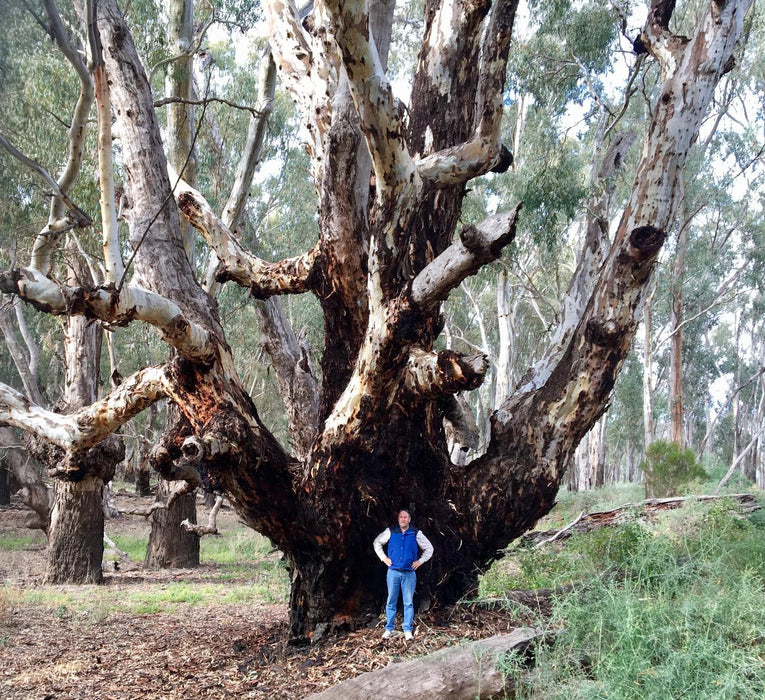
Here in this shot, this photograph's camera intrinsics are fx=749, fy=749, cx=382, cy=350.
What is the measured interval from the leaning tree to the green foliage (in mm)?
10130

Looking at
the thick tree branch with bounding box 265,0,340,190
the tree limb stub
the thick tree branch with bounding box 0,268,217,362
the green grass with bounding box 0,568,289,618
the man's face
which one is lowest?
the green grass with bounding box 0,568,289,618

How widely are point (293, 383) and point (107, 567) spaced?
19.4 feet

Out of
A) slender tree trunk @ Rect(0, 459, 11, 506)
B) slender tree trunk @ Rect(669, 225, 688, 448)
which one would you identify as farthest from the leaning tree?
slender tree trunk @ Rect(0, 459, 11, 506)

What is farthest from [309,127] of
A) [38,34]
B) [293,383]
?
[38,34]

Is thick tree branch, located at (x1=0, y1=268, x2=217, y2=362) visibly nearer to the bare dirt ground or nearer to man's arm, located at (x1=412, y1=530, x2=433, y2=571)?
man's arm, located at (x1=412, y1=530, x2=433, y2=571)

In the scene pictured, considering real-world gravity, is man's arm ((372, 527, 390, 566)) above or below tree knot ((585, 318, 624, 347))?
below

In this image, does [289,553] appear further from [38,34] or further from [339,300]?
[38,34]

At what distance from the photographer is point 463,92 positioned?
5.38 meters

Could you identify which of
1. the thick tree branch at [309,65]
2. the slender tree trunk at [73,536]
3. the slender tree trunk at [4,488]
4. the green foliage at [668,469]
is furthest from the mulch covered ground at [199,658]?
the slender tree trunk at [4,488]

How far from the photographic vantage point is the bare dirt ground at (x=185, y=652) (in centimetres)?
443

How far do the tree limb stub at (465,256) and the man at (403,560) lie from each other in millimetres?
1563

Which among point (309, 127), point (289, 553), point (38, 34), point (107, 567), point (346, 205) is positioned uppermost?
point (38, 34)

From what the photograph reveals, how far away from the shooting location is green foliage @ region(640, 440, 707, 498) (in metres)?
14.5

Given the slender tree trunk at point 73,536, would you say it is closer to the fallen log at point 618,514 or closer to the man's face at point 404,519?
the fallen log at point 618,514
